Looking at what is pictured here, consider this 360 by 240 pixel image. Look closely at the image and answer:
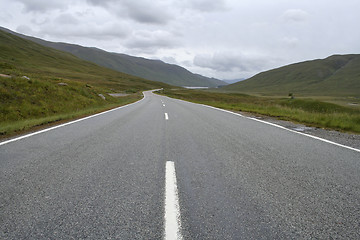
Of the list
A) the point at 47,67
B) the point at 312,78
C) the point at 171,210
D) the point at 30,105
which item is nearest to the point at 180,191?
the point at 171,210

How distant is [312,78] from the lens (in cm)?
15550

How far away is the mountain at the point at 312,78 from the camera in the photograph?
12780 centimetres

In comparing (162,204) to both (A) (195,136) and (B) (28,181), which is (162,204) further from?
(A) (195,136)

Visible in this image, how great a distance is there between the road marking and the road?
14mm

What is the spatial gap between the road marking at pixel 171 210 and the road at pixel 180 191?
14mm

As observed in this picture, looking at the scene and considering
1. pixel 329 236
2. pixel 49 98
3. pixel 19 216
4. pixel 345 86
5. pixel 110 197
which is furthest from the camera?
pixel 345 86

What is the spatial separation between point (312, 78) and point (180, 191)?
603 ft

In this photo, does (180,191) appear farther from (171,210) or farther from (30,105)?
(30,105)

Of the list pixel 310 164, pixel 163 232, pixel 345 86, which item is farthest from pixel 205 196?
pixel 345 86

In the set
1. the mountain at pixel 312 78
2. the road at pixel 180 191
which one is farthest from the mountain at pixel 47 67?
the mountain at pixel 312 78

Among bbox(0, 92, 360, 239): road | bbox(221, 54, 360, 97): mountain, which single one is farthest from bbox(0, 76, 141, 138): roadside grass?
bbox(221, 54, 360, 97): mountain

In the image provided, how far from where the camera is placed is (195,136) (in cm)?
634

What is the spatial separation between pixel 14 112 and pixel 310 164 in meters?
11.3

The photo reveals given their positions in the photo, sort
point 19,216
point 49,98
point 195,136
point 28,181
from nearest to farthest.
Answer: point 19,216 < point 28,181 < point 195,136 < point 49,98
